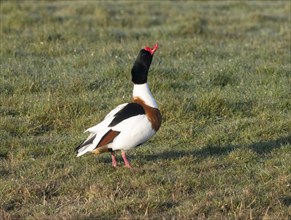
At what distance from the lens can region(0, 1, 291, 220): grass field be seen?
547 cm

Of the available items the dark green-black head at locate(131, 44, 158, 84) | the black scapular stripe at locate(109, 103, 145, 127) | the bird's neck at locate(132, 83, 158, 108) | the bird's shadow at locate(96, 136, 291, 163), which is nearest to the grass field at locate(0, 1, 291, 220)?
the bird's shadow at locate(96, 136, 291, 163)

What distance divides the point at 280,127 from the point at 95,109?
214 centimetres

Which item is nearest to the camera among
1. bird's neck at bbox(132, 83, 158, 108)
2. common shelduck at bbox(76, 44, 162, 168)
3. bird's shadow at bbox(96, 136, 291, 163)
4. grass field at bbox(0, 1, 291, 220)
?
grass field at bbox(0, 1, 291, 220)

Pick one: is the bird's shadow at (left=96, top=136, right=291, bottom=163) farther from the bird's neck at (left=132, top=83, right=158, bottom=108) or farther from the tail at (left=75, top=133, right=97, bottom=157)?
the bird's neck at (left=132, top=83, right=158, bottom=108)

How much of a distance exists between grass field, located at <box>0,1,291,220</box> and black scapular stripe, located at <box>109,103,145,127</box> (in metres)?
0.46

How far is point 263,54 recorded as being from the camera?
11711 millimetres

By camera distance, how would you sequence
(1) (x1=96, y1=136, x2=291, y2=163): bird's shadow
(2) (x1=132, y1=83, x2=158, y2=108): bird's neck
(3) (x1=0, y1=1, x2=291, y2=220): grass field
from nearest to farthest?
(3) (x1=0, y1=1, x2=291, y2=220): grass field → (2) (x1=132, y1=83, x2=158, y2=108): bird's neck → (1) (x1=96, y1=136, x2=291, y2=163): bird's shadow

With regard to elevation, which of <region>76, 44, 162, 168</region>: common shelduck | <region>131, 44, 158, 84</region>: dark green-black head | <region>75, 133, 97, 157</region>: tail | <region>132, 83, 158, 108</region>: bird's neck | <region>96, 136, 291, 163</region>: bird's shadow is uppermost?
<region>131, 44, 158, 84</region>: dark green-black head

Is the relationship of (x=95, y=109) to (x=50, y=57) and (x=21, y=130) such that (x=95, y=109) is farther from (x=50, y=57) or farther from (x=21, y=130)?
(x=50, y=57)

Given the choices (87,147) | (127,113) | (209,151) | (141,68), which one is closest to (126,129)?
(127,113)

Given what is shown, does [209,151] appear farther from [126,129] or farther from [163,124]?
[126,129]

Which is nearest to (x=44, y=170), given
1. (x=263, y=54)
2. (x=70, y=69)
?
(x=70, y=69)

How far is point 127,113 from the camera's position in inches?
243

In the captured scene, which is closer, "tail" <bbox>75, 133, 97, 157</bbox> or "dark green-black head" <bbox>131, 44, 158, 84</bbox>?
"tail" <bbox>75, 133, 97, 157</bbox>
